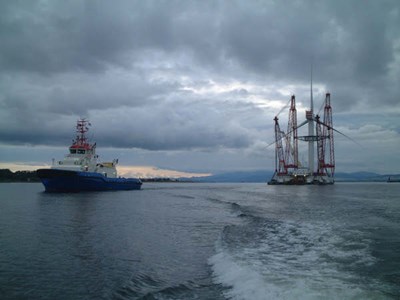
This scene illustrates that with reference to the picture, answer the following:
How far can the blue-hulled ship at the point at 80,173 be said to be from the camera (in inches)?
2221

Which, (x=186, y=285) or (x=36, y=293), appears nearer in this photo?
(x=36, y=293)

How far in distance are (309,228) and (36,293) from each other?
15160 mm

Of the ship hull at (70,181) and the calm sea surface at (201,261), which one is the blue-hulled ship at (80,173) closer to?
the ship hull at (70,181)

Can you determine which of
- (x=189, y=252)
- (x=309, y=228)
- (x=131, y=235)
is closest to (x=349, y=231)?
(x=309, y=228)

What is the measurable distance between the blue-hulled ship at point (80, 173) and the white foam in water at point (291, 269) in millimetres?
48172

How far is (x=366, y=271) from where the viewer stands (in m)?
10.4

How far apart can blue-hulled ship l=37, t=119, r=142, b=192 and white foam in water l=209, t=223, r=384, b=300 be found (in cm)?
4817

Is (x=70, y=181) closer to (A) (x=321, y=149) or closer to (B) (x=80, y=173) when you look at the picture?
(B) (x=80, y=173)

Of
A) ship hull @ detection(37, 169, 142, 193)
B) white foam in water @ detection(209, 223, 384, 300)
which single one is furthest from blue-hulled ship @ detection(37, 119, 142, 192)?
white foam in water @ detection(209, 223, 384, 300)

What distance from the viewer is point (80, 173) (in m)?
57.5

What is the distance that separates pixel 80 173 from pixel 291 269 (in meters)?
52.6

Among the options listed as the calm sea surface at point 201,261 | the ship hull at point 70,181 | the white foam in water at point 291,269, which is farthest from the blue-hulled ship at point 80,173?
the white foam in water at point 291,269

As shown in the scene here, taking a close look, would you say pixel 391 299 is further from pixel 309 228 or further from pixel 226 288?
pixel 309 228

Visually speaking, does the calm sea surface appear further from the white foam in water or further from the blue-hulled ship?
the blue-hulled ship
